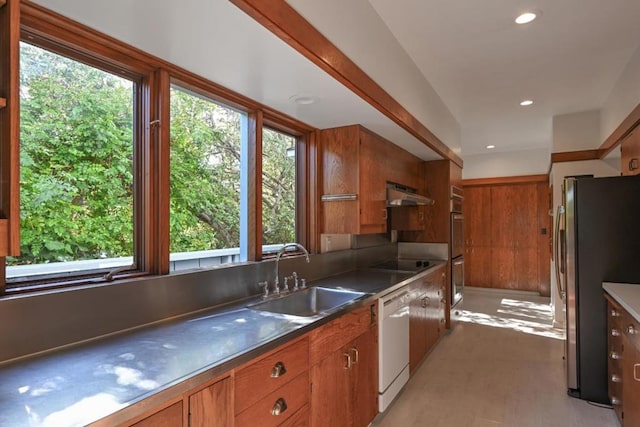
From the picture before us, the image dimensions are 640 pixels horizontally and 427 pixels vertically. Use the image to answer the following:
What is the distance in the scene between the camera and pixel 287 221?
293cm

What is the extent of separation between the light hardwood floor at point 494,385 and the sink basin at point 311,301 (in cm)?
83

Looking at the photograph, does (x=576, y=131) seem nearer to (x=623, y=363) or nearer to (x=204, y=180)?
(x=623, y=363)

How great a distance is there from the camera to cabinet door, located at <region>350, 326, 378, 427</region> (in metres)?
2.07

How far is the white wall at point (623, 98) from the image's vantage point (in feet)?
9.32

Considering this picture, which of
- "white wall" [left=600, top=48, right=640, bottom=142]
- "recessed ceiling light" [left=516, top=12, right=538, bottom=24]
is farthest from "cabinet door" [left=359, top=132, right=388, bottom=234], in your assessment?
"white wall" [left=600, top=48, right=640, bottom=142]

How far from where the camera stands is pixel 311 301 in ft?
8.20

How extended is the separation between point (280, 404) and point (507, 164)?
6602mm

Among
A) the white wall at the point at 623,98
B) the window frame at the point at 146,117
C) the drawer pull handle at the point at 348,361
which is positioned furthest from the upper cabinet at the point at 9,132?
the white wall at the point at 623,98

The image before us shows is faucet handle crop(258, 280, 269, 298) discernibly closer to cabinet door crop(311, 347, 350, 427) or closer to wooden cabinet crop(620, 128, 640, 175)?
cabinet door crop(311, 347, 350, 427)

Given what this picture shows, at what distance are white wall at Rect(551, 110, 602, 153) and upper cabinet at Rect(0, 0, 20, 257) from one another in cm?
523

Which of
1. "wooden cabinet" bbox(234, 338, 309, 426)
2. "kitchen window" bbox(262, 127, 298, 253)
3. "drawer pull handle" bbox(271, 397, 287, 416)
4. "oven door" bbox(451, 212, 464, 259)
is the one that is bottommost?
A: "drawer pull handle" bbox(271, 397, 287, 416)

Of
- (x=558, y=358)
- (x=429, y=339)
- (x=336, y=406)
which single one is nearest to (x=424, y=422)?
(x=336, y=406)

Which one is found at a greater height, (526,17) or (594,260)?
(526,17)

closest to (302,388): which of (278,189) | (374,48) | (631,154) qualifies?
(278,189)
